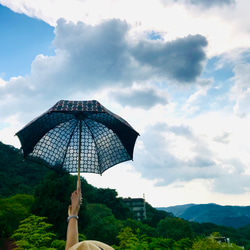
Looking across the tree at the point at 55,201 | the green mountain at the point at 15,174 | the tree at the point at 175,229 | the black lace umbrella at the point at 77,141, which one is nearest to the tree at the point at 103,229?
the tree at the point at 55,201

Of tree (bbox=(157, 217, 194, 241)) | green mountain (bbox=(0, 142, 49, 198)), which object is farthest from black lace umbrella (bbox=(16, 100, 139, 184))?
tree (bbox=(157, 217, 194, 241))

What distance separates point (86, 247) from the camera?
1161 millimetres

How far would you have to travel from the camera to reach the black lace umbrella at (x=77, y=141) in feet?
11.6

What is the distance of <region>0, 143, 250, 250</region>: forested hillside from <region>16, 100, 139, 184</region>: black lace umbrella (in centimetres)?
340

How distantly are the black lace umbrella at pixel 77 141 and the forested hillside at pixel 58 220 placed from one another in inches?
134

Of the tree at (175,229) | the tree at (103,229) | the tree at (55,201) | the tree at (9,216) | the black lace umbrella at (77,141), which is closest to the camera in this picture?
the black lace umbrella at (77,141)

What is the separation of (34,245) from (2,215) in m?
10.4

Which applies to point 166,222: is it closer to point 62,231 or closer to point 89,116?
point 62,231

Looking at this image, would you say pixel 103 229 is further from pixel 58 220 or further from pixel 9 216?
pixel 9 216

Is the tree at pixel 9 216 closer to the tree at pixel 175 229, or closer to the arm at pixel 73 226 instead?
the tree at pixel 175 229

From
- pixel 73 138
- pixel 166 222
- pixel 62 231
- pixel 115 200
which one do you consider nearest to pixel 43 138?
pixel 73 138

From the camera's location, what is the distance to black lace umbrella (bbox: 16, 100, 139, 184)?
3529 millimetres

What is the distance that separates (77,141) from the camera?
146 inches

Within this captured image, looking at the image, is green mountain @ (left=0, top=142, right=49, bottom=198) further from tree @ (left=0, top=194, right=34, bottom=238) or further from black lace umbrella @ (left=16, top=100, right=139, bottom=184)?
black lace umbrella @ (left=16, top=100, right=139, bottom=184)
